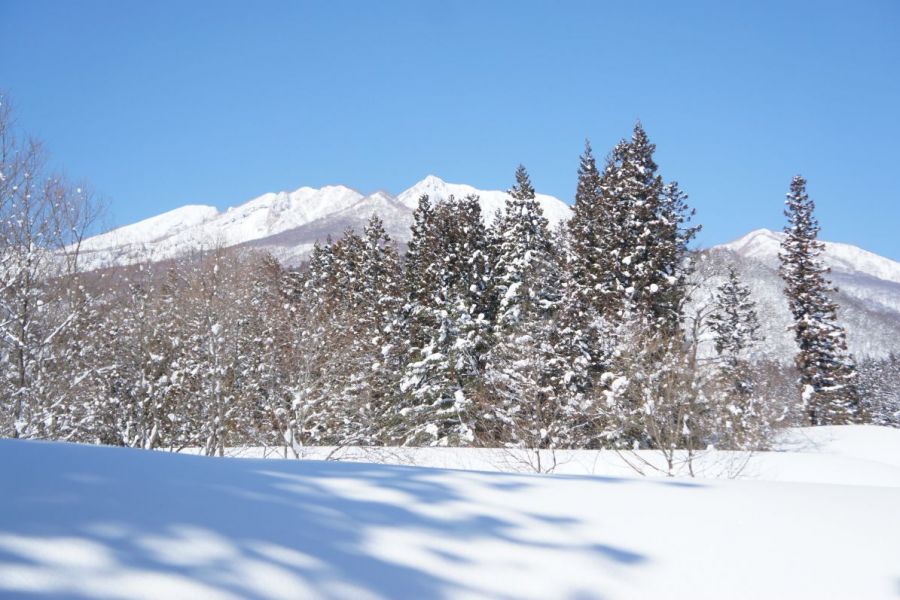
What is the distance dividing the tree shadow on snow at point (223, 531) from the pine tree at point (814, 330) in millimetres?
30331

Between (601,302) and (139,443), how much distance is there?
58.3ft

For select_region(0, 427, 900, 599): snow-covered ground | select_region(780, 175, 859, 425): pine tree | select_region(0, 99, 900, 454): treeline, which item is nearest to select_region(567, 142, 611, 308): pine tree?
select_region(0, 99, 900, 454): treeline

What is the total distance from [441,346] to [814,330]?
18520 millimetres

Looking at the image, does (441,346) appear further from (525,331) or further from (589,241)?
(589,241)

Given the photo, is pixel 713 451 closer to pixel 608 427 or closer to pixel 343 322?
pixel 608 427

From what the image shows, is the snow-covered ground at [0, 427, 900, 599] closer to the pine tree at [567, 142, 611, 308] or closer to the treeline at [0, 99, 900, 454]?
the treeline at [0, 99, 900, 454]

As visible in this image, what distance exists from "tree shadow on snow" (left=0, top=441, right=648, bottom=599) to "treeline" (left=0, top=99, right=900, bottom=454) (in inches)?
456

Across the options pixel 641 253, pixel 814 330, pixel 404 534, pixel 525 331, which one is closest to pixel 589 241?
pixel 641 253

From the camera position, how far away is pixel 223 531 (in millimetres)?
1880

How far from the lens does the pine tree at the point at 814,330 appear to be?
27.8 meters

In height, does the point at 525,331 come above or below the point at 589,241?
below

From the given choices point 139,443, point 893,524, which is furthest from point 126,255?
point 893,524

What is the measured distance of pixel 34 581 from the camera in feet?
4.73

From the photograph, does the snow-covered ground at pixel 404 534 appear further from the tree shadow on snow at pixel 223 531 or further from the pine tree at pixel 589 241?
the pine tree at pixel 589 241
